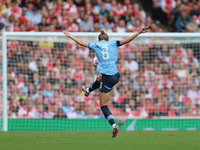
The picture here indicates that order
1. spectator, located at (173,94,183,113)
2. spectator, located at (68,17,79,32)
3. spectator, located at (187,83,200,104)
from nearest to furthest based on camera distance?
spectator, located at (173,94,183,113)
spectator, located at (187,83,200,104)
spectator, located at (68,17,79,32)

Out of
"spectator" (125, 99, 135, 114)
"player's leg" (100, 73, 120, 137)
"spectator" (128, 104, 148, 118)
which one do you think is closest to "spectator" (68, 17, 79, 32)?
"spectator" (125, 99, 135, 114)

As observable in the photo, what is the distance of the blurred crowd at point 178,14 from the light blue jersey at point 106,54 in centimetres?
886

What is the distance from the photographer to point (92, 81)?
43.0 ft

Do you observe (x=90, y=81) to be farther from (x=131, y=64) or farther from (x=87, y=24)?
(x=87, y=24)

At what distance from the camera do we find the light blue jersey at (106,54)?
321 inches

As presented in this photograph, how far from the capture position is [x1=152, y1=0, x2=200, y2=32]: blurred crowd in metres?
16.3

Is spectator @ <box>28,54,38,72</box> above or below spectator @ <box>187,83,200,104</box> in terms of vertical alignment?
above

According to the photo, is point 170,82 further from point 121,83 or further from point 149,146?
point 149,146

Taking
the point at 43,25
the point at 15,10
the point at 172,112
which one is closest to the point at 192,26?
the point at 172,112

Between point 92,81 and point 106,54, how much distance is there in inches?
197

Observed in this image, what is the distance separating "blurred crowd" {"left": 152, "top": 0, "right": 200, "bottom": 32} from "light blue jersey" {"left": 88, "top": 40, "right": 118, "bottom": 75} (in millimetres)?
8855

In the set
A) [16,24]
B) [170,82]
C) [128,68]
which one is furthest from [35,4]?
[170,82]

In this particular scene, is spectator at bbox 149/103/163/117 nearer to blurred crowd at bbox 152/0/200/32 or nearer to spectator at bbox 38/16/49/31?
blurred crowd at bbox 152/0/200/32

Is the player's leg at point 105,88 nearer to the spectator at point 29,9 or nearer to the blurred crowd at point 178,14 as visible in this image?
the spectator at point 29,9
